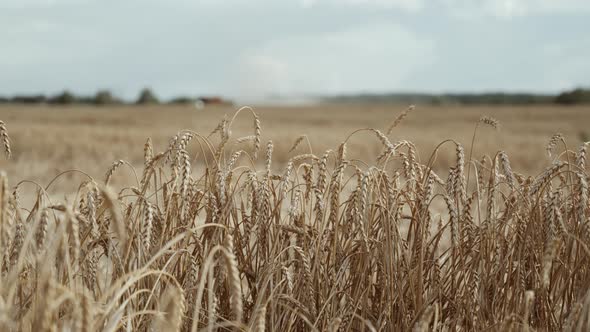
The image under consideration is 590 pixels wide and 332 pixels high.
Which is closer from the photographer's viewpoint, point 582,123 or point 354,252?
point 354,252

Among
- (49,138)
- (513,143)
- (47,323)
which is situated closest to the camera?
(47,323)

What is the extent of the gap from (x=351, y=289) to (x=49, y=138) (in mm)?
21483

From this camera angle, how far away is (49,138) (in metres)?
22.1

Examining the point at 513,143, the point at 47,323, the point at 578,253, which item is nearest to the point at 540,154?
the point at 513,143

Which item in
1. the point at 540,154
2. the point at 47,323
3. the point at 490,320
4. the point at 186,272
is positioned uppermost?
the point at 47,323

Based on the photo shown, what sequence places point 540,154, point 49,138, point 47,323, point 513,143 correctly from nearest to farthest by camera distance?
point 47,323 < point 540,154 < point 49,138 < point 513,143

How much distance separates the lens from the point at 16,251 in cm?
221

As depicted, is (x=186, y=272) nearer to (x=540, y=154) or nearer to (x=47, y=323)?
(x=47, y=323)

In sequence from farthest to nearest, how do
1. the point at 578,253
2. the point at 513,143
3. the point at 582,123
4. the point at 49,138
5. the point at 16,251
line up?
the point at 582,123, the point at 513,143, the point at 49,138, the point at 578,253, the point at 16,251

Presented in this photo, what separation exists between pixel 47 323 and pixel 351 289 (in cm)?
149

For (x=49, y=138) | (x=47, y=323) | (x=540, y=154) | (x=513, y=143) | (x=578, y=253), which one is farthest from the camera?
(x=513, y=143)

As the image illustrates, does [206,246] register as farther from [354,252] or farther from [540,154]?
[540,154]

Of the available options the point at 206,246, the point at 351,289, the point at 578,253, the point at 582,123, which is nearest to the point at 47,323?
the point at 206,246

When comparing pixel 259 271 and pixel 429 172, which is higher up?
pixel 429 172
